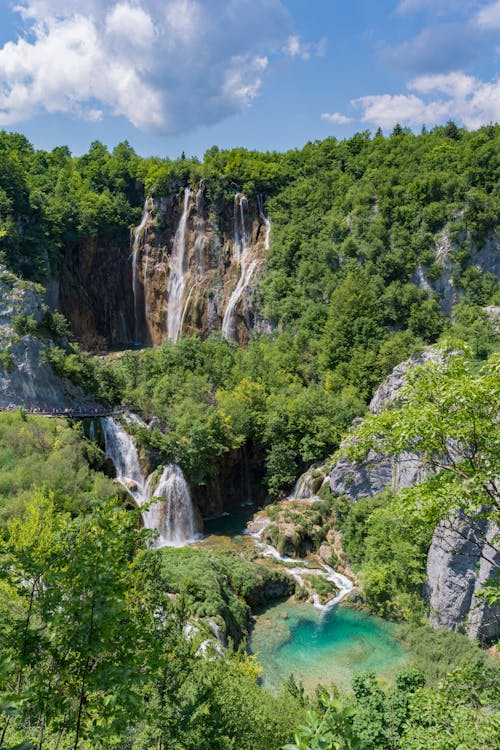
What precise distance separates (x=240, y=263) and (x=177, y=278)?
6579mm

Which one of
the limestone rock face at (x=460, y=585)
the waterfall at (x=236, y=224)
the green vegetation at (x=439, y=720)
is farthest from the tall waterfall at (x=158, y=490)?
the waterfall at (x=236, y=224)

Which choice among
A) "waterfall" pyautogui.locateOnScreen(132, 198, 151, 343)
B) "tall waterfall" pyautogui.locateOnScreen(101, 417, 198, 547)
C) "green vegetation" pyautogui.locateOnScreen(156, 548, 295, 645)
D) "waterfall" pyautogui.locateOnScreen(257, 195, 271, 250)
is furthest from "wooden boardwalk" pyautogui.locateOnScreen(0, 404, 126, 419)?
"waterfall" pyautogui.locateOnScreen(257, 195, 271, 250)

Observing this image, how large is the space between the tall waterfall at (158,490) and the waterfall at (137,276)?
24283 mm

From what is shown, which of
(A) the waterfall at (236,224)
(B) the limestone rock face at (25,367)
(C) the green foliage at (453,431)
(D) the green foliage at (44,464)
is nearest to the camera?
(C) the green foliage at (453,431)

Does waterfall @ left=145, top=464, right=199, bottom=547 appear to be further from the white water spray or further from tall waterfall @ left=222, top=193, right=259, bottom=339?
tall waterfall @ left=222, top=193, right=259, bottom=339

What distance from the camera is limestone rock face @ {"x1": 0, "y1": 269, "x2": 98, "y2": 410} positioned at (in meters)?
26.1

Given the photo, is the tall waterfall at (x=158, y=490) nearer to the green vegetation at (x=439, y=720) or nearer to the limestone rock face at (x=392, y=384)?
the limestone rock face at (x=392, y=384)

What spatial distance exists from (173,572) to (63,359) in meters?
16.0

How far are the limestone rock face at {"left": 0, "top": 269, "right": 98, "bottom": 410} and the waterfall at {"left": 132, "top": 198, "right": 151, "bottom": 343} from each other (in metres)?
20.0

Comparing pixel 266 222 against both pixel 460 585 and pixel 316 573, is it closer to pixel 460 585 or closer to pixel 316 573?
pixel 316 573

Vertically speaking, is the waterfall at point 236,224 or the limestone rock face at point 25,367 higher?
the waterfall at point 236,224

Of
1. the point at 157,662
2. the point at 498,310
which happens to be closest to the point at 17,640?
the point at 157,662

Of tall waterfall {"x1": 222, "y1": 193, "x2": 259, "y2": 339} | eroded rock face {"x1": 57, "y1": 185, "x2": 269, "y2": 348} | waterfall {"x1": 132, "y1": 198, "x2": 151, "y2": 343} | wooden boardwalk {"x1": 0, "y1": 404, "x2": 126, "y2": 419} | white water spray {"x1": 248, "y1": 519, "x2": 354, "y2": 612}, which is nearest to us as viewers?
white water spray {"x1": 248, "y1": 519, "x2": 354, "y2": 612}

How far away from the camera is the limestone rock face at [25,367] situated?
85.6 feet
